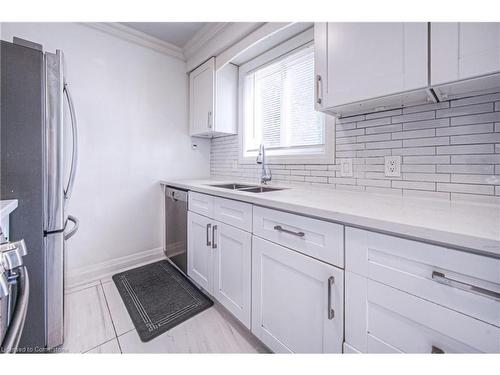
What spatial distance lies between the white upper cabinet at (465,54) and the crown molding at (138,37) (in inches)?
96.3

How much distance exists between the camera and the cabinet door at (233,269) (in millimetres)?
1300

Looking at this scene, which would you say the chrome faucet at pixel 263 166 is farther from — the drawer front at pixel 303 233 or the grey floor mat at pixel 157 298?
the grey floor mat at pixel 157 298

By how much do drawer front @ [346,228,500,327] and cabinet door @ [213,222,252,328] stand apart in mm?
651

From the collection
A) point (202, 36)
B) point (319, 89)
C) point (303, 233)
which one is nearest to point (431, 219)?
point (303, 233)

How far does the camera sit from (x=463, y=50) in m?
0.81

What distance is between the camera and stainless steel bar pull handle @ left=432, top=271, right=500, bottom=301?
1.84 ft

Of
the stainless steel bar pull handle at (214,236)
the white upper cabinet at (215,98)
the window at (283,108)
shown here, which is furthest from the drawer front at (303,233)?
the white upper cabinet at (215,98)

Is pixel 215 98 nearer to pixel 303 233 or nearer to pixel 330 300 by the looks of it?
pixel 303 233

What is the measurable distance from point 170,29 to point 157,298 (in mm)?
2514

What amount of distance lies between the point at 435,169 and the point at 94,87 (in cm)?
274

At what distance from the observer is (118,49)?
84.3 inches
